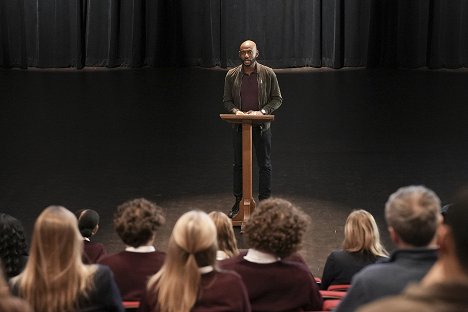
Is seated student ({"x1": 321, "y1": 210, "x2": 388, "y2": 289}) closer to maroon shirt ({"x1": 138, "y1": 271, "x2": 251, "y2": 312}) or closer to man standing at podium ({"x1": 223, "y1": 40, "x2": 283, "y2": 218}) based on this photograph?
maroon shirt ({"x1": 138, "y1": 271, "x2": 251, "y2": 312})

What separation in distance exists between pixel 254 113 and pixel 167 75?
619cm

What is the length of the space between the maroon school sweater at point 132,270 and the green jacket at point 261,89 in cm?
244

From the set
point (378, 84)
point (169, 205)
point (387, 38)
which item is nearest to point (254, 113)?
point (169, 205)

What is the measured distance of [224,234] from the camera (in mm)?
3359

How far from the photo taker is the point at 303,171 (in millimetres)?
6688

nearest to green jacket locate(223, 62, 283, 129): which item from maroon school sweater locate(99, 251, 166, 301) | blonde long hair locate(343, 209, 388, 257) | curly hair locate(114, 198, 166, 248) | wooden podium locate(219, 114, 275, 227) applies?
wooden podium locate(219, 114, 275, 227)

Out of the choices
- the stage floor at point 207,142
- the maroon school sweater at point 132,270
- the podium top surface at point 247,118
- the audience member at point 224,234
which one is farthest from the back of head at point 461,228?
the podium top surface at point 247,118

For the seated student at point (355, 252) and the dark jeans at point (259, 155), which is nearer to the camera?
the seated student at point (355, 252)

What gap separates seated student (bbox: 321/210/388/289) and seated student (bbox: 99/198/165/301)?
0.87m

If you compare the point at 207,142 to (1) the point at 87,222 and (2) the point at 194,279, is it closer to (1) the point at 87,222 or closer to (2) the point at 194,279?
(1) the point at 87,222

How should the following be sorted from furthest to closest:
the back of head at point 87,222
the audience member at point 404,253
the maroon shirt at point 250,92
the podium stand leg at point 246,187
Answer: the maroon shirt at point 250,92 → the podium stand leg at point 246,187 → the back of head at point 87,222 → the audience member at point 404,253

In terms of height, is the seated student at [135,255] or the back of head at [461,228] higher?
the back of head at [461,228]

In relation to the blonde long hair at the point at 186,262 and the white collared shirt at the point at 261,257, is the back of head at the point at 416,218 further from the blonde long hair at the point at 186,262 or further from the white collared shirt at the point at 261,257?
the white collared shirt at the point at 261,257

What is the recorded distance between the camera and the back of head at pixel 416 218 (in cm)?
219
